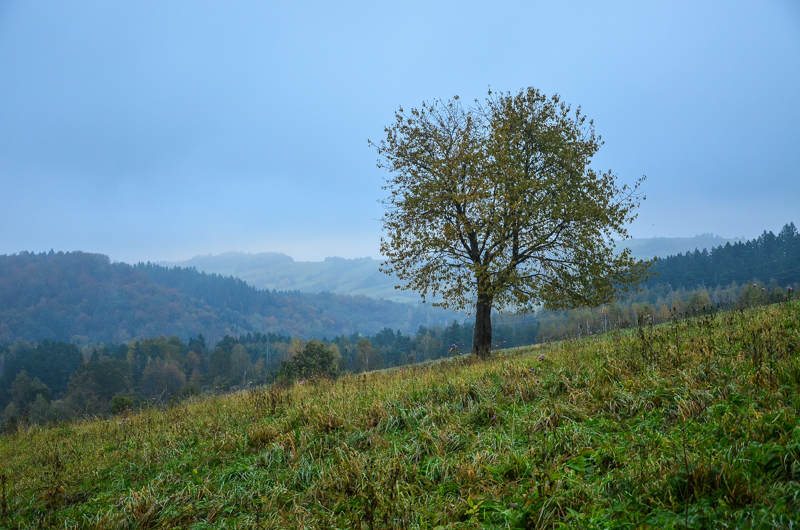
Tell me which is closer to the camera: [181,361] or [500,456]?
[500,456]

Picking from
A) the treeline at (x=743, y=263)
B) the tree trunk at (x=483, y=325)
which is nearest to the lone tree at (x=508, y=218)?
the tree trunk at (x=483, y=325)

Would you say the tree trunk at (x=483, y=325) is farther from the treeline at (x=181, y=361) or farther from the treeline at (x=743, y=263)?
the treeline at (x=743, y=263)

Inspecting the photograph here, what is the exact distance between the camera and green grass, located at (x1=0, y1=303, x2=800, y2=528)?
3.29 m

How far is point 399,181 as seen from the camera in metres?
15.7

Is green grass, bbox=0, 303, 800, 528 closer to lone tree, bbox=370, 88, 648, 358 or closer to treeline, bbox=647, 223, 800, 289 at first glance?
lone tree, bbox=370, 88, 648, 358

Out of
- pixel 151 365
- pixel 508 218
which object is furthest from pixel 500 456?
pixel 151 365

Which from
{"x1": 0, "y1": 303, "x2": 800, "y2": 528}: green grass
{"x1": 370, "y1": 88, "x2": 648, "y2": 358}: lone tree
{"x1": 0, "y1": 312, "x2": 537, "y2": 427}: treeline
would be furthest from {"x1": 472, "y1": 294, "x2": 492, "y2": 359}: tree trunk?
{"x1": 0, "y1": 312, "x2": 537, "y2": 427}: treeline

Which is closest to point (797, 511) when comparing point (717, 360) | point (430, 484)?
point (430, 484)

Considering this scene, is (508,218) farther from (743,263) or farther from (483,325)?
(743,263)

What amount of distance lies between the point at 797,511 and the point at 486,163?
41.4 feet

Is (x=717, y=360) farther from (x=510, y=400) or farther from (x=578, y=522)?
(x=578, y=522)

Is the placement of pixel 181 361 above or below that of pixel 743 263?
below

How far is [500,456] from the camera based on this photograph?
4.47 m

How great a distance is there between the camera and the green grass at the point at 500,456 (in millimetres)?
3291
